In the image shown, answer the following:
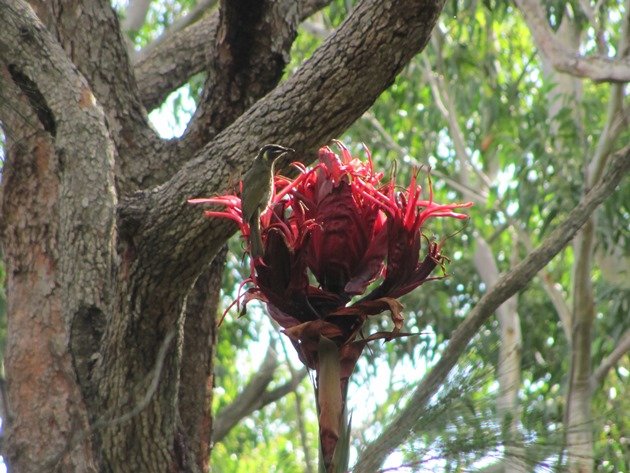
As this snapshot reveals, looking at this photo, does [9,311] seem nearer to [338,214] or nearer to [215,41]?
[215,41]

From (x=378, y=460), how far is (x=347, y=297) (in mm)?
248

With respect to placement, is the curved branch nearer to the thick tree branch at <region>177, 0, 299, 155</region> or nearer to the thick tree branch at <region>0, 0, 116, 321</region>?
the thick tree branch at <region>177, 0, 299, 155</region>

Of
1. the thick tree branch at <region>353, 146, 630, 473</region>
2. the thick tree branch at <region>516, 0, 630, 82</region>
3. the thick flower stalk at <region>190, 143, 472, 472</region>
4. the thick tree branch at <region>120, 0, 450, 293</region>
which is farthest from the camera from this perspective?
the thick tree branch at <region>516, 0, 630, 82</region>

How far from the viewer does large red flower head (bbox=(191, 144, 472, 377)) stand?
5.28ft

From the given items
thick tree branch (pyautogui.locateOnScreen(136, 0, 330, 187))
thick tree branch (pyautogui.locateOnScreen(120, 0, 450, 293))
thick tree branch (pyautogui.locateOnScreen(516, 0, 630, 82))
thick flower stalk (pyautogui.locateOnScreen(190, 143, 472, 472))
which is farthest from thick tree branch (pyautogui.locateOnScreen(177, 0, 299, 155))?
thick tree branch (pyautogui.locateOnScreen(516, 0, 630, 82))

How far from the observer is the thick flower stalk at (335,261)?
5.25 ft

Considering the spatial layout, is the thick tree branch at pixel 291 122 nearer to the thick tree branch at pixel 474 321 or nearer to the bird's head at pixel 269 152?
the thick tree branch at pixel 474 321

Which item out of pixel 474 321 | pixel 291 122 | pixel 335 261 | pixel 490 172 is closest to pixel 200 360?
pixel 291 122

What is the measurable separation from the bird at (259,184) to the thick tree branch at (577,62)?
9.68 ft

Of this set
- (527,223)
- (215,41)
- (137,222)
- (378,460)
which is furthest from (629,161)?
(527,223)

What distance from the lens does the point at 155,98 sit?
3852 millimetres

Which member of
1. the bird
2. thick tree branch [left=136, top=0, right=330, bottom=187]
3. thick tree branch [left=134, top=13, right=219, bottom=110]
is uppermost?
thick tree branch [left=134, top=13, right=219, bottom=110]

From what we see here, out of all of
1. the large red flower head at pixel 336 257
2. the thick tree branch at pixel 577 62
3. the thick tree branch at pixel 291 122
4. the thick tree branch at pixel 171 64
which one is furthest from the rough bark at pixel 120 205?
the thick tree branch at pixel 577 62

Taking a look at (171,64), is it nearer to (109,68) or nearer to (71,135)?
(109,68)
